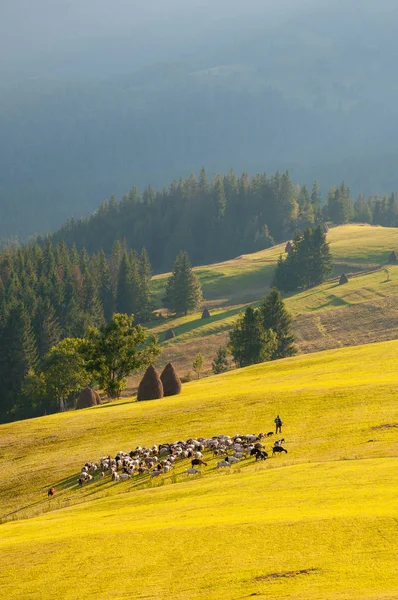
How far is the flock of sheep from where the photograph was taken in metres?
55.1

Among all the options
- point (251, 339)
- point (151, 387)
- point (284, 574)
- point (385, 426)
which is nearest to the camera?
point (284, 574)

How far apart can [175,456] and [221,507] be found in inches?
732

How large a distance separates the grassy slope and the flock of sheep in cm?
105

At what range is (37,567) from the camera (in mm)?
33875

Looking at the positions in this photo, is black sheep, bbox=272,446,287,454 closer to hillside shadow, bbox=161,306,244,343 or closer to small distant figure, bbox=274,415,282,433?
small distant figure, bbox=274,415,282,433

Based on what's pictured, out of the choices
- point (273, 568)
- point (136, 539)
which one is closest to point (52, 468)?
point (136, 539)

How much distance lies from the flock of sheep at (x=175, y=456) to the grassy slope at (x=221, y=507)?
1.05 metres

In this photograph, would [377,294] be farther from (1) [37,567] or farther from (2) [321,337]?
(1) [37,567]

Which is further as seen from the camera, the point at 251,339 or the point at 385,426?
the point at 251,339

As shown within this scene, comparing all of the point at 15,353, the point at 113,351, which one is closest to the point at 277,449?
the point at 113,351

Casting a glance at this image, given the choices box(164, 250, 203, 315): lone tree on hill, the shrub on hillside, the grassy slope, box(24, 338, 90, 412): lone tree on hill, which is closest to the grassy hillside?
the shrub on hillside

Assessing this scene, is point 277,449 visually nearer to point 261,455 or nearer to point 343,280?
point 261,455

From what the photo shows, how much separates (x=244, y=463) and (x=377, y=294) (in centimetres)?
13041

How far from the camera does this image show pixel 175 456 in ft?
191
